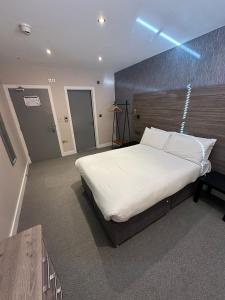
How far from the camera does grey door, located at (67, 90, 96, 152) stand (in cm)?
389

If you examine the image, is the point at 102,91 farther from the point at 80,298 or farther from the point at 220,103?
the point at 80,298

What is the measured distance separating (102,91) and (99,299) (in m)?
4.39

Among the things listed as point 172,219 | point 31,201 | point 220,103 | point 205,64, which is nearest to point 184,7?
point 205,64

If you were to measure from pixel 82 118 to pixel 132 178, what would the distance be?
10.00ft

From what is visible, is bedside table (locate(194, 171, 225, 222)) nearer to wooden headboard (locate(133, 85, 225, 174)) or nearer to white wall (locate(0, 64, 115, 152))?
wooden headboard (locate(133, 85, 225, 174))

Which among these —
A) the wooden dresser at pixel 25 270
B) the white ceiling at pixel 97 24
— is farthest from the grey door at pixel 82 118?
the wooden dresser at pixel 25 270

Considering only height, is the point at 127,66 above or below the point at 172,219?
above

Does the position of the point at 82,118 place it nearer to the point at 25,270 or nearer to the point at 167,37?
the point at 167,37

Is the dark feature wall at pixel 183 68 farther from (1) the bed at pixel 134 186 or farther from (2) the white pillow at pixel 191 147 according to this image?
(1) the bed at pixel 134 186

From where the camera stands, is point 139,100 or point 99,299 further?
point 139,100

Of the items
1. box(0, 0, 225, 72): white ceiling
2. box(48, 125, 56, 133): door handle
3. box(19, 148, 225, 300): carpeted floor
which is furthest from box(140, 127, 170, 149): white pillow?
box(48, 125, 56, 133): door handle

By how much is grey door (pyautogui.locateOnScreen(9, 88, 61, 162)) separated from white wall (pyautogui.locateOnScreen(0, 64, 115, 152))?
210 mm

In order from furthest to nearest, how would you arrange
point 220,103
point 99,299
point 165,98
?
point 165,98 < point 220,103 < point 99,299

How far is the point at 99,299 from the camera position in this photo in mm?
1108
